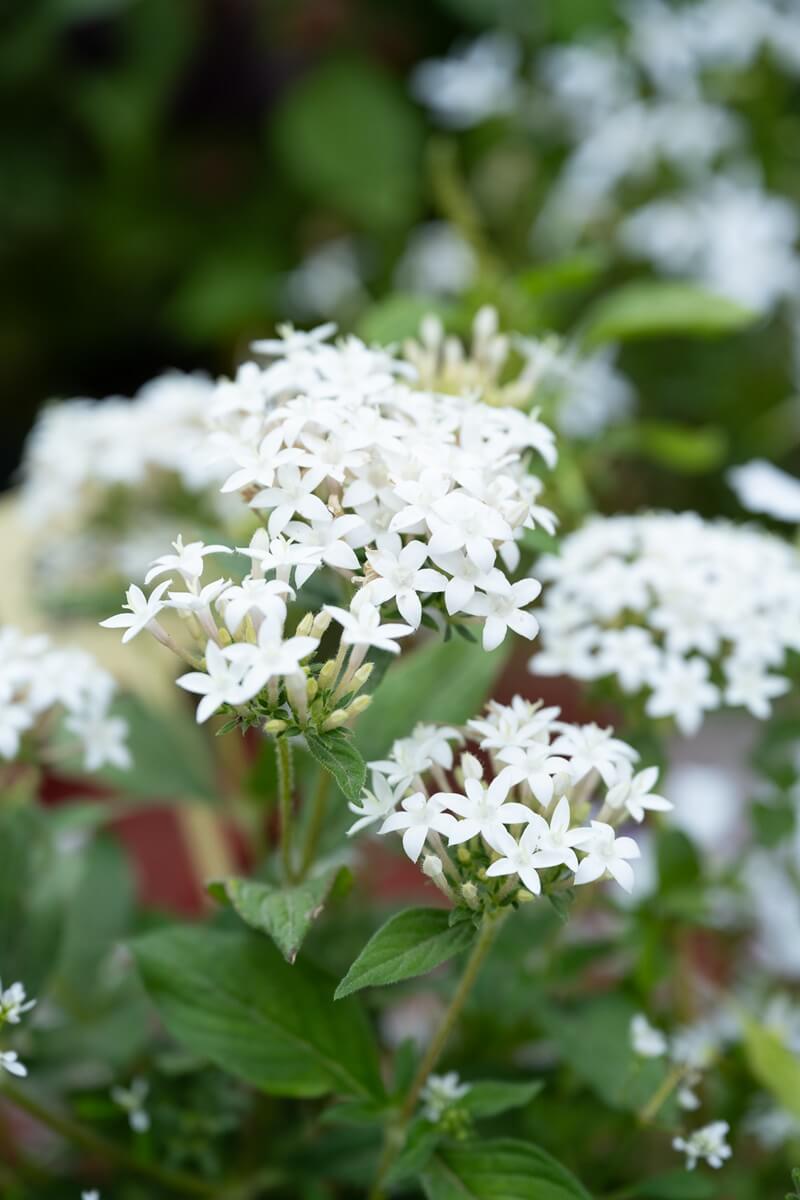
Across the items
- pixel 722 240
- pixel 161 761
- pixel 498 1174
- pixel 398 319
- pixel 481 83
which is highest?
pixel 481 83

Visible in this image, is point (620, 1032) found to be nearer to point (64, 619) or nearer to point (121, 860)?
point (121, 860)

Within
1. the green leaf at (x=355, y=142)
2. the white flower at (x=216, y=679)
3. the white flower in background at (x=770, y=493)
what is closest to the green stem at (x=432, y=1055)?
the white flower at (x=216, y=679)

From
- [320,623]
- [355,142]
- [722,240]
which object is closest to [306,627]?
[320,623]

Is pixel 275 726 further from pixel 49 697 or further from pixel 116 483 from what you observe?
pixel 116 483

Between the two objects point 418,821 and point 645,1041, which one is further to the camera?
point 645,1041

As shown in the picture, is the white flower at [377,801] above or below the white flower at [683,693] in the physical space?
below

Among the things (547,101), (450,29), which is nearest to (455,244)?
(547,101)

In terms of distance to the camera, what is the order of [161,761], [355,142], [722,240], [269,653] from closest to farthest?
[269,653], [161,761], [722,240], [355,142]

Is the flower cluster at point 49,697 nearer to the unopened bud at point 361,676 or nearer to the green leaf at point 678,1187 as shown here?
the unopened bud at point 361,676
